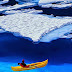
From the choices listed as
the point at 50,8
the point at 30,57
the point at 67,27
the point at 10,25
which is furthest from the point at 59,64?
the point at 50,8

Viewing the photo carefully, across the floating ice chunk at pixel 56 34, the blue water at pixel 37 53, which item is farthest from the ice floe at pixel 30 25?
the blue water at pixel 37 53

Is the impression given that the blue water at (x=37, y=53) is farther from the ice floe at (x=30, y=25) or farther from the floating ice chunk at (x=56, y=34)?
the ice floe at (x=30, y=25)

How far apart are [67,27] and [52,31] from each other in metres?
0.57

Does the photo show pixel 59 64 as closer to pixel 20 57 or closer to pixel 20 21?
pixel 20 57

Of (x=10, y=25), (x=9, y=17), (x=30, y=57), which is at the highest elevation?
(x=9, y=17)

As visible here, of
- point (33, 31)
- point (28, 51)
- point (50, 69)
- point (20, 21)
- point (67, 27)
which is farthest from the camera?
point (20, 21)

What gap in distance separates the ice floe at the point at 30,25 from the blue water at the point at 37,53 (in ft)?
0.81

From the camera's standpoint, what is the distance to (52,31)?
198 inches

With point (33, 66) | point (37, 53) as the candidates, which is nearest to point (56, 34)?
point (37, 53)

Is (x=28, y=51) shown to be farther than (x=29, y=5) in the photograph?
No

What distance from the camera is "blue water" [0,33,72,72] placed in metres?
3.62

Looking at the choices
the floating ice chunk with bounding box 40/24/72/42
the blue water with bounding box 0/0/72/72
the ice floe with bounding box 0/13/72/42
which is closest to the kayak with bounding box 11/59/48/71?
the blue water with bounding box 0/0/72/72

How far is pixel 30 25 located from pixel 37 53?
1434mm

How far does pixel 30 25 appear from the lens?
5.34 meters
